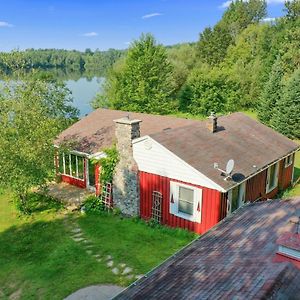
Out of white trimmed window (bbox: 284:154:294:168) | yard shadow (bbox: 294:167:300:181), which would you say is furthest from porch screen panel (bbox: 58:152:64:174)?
yard shadow (bbox: 294:167:300:181)

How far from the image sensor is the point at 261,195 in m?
18.0

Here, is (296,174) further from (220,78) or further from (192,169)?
(220,78)

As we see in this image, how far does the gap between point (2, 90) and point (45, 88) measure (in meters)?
6.15

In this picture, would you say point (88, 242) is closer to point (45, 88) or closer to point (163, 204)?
point (163, 204)

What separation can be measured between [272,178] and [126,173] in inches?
318

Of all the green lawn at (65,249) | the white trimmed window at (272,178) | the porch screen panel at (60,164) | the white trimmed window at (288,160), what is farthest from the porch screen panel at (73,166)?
the white trimmed window at (288,160)

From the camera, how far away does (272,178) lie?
1908 centimetres

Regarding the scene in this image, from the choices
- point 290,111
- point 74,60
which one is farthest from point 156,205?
point 74,60

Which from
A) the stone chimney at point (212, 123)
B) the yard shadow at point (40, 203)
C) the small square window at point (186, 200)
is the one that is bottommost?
the yard shadow at point (40, 203)

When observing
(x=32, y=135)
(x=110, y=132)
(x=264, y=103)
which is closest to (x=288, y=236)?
(x=32, y=135)

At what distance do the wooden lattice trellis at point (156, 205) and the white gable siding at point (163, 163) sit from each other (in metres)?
1.06

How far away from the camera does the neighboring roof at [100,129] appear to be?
21016 mm

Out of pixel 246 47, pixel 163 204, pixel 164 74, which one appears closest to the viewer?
pixel 163 204

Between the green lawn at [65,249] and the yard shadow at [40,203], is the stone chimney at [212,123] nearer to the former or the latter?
the green lawn at [65,249]
